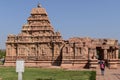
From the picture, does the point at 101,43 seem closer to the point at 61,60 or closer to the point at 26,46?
the point at 61,60

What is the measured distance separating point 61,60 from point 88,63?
16.1 feet

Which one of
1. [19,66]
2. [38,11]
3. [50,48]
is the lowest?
[19,66]

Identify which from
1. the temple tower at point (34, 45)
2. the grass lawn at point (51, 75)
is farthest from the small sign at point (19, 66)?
the temple tower at point (34, 45)

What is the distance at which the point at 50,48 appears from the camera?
47438 millimetres

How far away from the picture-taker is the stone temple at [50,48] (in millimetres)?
43906

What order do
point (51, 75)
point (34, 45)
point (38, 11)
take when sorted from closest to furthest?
point (51, 75)
point (34, 45)
point (38, 11)

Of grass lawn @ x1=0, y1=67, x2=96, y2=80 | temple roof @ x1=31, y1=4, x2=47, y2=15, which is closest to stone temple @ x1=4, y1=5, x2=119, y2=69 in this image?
temple roof @ x1=31, y1=4, x2=47, y2=15

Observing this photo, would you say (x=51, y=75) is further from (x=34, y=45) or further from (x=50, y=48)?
(x=34, y=45)

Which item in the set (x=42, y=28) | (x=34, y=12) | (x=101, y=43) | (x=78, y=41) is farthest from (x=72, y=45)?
(x=34, y=12)

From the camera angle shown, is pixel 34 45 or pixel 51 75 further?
pixel 34 45

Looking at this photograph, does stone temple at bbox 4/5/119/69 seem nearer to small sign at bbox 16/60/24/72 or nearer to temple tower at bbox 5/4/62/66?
temple tower at bbox 5/4/62/66

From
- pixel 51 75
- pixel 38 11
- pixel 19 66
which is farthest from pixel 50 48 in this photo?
pixel 19 66

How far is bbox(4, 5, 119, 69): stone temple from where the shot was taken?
43906 millimetres

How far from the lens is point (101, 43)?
45.1 meters
